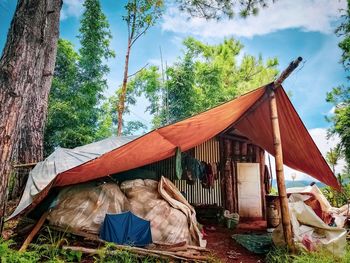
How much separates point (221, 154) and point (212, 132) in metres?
2.82

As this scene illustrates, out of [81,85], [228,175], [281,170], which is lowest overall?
[228,175]

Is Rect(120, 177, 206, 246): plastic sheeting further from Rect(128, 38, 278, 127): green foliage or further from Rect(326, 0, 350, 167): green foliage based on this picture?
Rect(326, 0, 350, 167): green foliage

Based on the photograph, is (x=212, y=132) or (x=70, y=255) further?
(x=212, y=132)

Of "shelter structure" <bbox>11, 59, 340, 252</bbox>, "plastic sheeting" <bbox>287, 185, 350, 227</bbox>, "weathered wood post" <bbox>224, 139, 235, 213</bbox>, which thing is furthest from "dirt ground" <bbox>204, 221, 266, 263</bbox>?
"weathered wood post" <bbox>224, 139, 235, 213</bbox>

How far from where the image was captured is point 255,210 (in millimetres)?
7059

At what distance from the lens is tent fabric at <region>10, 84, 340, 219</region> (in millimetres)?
3139

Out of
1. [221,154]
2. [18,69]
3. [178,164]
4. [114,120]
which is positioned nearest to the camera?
[18,69]

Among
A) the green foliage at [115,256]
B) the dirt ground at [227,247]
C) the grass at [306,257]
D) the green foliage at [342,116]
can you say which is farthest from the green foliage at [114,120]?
the grass at [306,257]

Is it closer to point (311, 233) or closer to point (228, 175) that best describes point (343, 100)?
point (228, 175)

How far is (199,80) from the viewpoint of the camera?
13.8 m

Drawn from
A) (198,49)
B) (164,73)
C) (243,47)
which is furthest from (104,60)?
(243,47)

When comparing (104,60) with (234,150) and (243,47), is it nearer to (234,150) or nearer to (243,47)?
(234,150)

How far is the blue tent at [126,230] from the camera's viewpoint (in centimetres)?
315

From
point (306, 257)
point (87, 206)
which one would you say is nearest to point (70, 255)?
point (87, 206)
